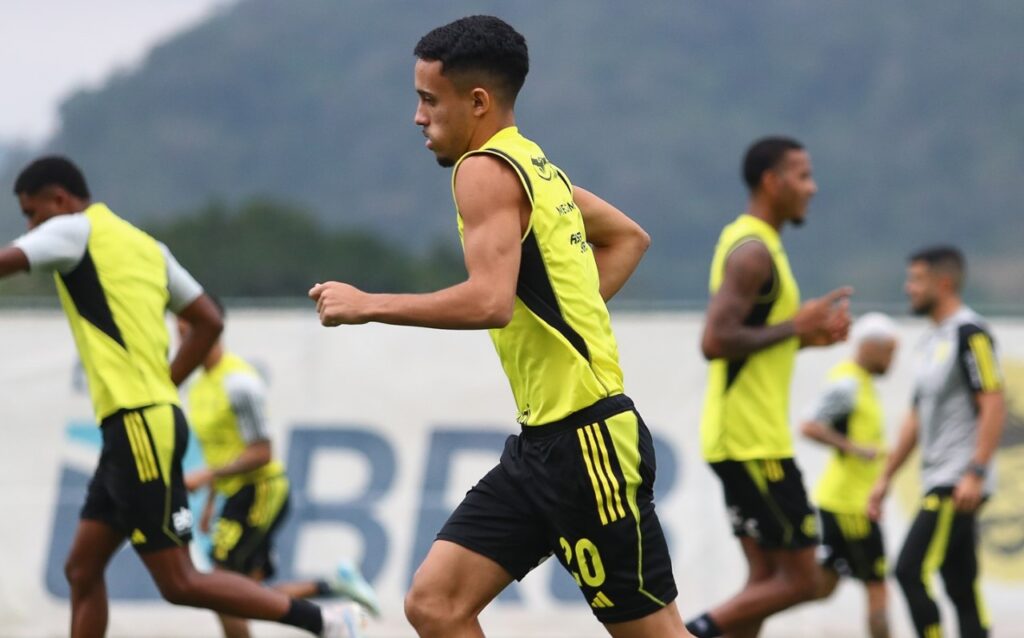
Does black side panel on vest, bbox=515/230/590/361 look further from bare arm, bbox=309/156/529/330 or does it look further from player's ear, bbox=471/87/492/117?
player's ear, bbox=471/87/492/117

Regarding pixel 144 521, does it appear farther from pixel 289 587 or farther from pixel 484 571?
pixel 289 587

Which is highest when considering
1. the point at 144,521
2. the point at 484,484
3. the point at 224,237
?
the point at 484,484

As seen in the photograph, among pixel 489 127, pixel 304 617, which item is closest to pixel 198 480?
pixel 304 617

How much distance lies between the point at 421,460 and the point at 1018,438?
3.66 m

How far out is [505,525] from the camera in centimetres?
544

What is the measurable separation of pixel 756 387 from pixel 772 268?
0.52 metres

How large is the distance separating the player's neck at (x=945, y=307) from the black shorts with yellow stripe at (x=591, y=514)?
12.8 feet

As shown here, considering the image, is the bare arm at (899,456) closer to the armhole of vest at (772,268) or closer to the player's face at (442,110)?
the armhole of vest at (772,268)

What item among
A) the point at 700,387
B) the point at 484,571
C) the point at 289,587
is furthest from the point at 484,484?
the point at 700,387

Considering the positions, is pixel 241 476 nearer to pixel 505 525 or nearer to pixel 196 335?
pixel 196 335

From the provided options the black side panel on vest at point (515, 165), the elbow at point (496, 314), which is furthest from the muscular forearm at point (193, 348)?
the elbow at point (496, 314)

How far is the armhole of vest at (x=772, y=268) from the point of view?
770cm

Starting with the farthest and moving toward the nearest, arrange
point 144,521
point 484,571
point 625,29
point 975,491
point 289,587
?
point 625,29 < point 289,587 < point 975,491 < point 144,521 < point 484,571

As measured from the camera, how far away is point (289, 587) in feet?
33.9
